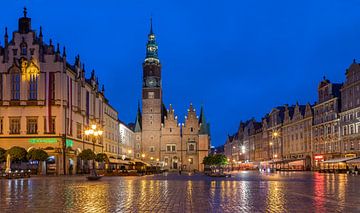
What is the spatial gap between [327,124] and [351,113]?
44.1 ft

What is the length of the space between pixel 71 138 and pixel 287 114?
76506mm


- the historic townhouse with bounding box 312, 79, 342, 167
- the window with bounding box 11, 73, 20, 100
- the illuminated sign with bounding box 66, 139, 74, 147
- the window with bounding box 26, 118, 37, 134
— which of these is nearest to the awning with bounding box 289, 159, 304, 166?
the historic townhouse with bounding box 312, 79, 342, 167

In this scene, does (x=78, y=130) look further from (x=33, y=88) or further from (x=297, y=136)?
(x=297, y=136)

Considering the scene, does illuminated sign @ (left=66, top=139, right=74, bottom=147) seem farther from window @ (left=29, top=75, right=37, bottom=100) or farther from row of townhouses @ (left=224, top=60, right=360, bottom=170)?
row of townhouses @ (left=224, top=60, right=360, bottom=170)

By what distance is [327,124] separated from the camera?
351 feet

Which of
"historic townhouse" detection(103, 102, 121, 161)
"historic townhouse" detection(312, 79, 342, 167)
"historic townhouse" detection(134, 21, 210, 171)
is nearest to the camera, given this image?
"historic townhouse" detection(312, 79, 342, 167)

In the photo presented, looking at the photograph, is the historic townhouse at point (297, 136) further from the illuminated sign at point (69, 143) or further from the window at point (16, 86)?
the window at point (16, 86)

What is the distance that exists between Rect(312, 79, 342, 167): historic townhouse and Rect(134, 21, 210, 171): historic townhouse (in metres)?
43.2

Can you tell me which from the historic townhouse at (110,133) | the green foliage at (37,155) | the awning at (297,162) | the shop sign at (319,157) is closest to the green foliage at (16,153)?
the green foliage at (37,155)

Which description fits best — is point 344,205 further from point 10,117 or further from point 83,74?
point 83,74

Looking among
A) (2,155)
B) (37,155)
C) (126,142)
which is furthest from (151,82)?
(2,155)

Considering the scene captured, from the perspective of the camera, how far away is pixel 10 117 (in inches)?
2837

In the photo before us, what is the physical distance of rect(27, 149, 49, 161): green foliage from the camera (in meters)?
65.6

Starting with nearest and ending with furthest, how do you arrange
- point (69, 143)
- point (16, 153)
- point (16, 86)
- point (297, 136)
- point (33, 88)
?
point (16, 153) < point (33, 88) < point (16, 86) < point (69, 143) < point (297, 136)
